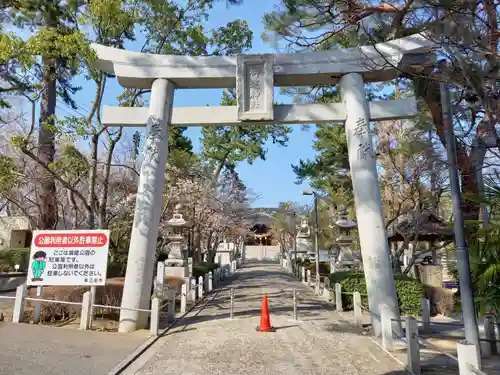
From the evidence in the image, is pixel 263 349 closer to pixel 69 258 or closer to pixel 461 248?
pixel 461 248

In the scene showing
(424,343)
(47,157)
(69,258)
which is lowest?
(424,343)

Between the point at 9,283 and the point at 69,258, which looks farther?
the point at 9,283

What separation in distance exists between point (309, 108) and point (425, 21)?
5.71 metres

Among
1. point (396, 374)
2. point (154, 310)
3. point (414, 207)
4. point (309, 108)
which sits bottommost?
point (396, 374)

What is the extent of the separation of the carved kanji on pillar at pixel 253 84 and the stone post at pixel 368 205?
83.7 inches

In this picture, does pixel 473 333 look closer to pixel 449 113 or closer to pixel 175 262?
pixel 449 113

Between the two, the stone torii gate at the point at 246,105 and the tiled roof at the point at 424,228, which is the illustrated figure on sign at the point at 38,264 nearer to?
the stone torii gate at the point at 246,105

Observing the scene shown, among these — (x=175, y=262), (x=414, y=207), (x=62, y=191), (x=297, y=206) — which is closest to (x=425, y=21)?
(x=414, y=207)

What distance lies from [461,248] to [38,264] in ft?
31.4

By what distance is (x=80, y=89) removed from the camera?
1530cm

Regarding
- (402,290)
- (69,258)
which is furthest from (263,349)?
(402,290)

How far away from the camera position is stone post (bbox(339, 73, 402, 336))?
30.9 feet

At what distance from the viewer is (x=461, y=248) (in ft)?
18.3

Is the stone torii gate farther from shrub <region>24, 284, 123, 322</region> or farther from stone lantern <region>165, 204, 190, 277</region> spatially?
stone lantern <region>165, 204, 190, 277</region>
